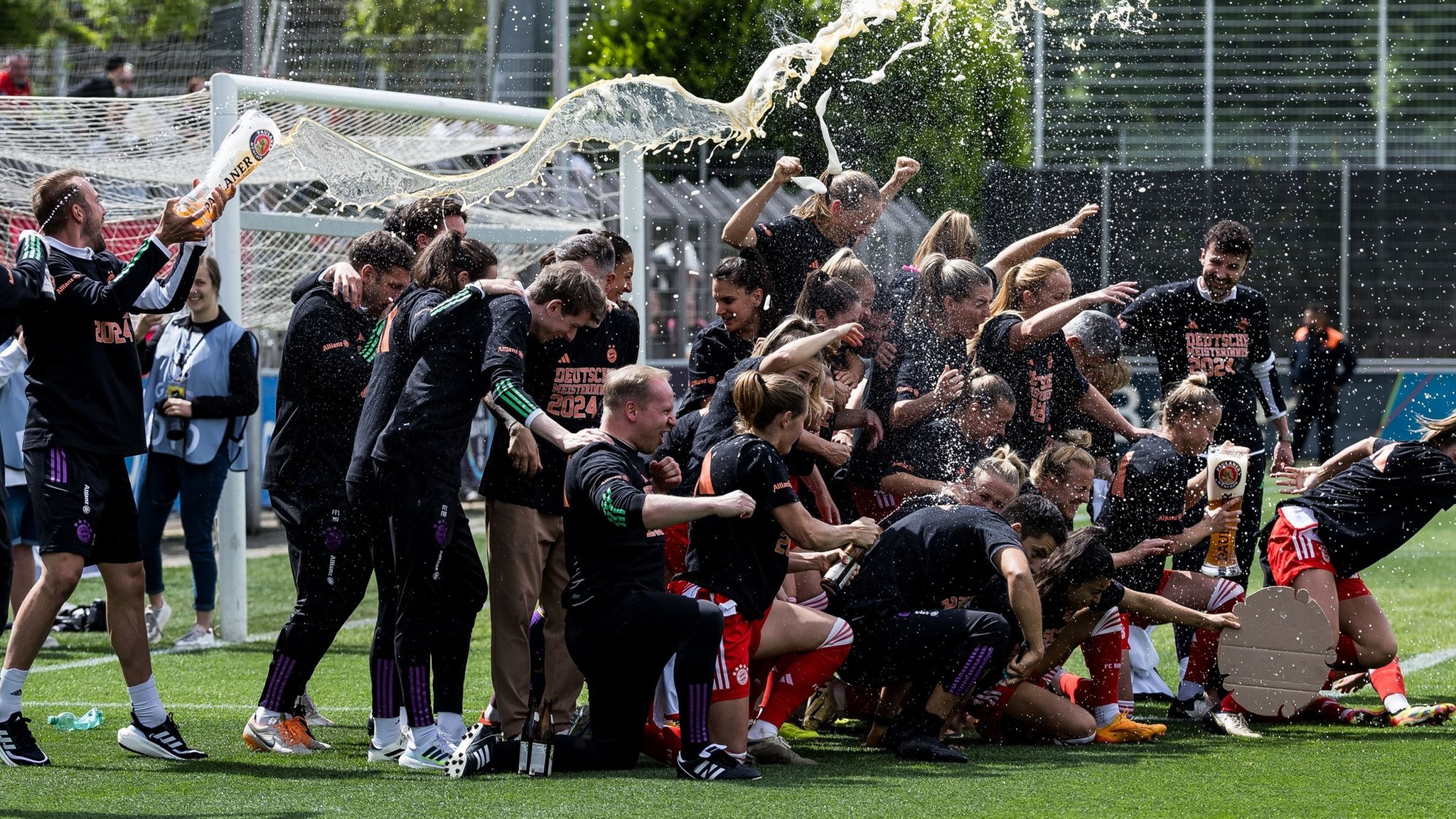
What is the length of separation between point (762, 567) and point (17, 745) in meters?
2.60

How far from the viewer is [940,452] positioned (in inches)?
Result: 268

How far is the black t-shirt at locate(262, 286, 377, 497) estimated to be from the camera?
20.8ft

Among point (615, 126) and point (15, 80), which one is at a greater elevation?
point (15, 80)

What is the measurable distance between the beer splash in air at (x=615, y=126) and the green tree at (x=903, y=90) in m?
0.41

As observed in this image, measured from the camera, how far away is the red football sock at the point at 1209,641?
22.0 ft

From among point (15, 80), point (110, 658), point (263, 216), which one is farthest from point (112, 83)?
point (110, 658)

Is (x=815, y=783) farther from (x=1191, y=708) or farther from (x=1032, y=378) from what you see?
(x=1032, y=378)

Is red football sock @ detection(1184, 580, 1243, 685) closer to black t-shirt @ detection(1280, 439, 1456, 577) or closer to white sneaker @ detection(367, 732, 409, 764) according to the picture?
black t-shirt @ detection(1280, 439, 1456, 577)

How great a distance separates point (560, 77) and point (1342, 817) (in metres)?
8.01

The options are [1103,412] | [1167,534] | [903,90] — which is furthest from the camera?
[903,90]

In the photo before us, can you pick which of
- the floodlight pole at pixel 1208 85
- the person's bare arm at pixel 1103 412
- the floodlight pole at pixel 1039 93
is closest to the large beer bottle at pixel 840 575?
the person's bare arm at pixel 1103 412

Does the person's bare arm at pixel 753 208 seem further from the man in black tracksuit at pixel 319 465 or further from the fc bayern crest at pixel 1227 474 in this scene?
the fc bayern crest at pixel 1227 474

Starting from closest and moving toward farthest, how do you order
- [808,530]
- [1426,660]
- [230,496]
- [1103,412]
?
[808,530]
[1103,412]
[1426,660]
[230,496]

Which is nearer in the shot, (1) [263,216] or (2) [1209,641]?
(2) [1209,641]
